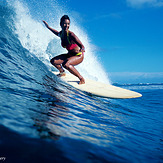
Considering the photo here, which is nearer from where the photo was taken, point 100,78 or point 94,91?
point 94,91

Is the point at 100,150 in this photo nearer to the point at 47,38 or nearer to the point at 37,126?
the point at 37,126

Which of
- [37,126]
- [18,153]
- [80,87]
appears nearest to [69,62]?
[80,87]

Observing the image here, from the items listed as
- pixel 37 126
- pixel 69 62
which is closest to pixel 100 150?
pixel 37 126

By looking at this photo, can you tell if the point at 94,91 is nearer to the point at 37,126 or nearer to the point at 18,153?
the point at 37,126

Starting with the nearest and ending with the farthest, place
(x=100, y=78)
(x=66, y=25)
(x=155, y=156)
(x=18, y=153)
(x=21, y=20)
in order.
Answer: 1. (x=18, y=153)
2. (x=155, y=156)
3. (x=66, y=25)
4. (x=21, y=20)
5. (x=100, y=78)

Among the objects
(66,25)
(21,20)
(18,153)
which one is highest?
(21,20)

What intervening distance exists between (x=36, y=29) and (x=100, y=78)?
527cm

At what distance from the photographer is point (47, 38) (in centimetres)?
985

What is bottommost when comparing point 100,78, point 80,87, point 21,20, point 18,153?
point 18,153

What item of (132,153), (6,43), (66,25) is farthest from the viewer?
(6,43)

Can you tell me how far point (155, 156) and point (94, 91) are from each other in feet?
12.0

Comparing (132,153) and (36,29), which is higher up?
(36,29)

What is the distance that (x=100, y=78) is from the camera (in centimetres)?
1123

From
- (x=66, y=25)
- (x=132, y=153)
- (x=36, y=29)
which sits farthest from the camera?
(x=36, y=29)
